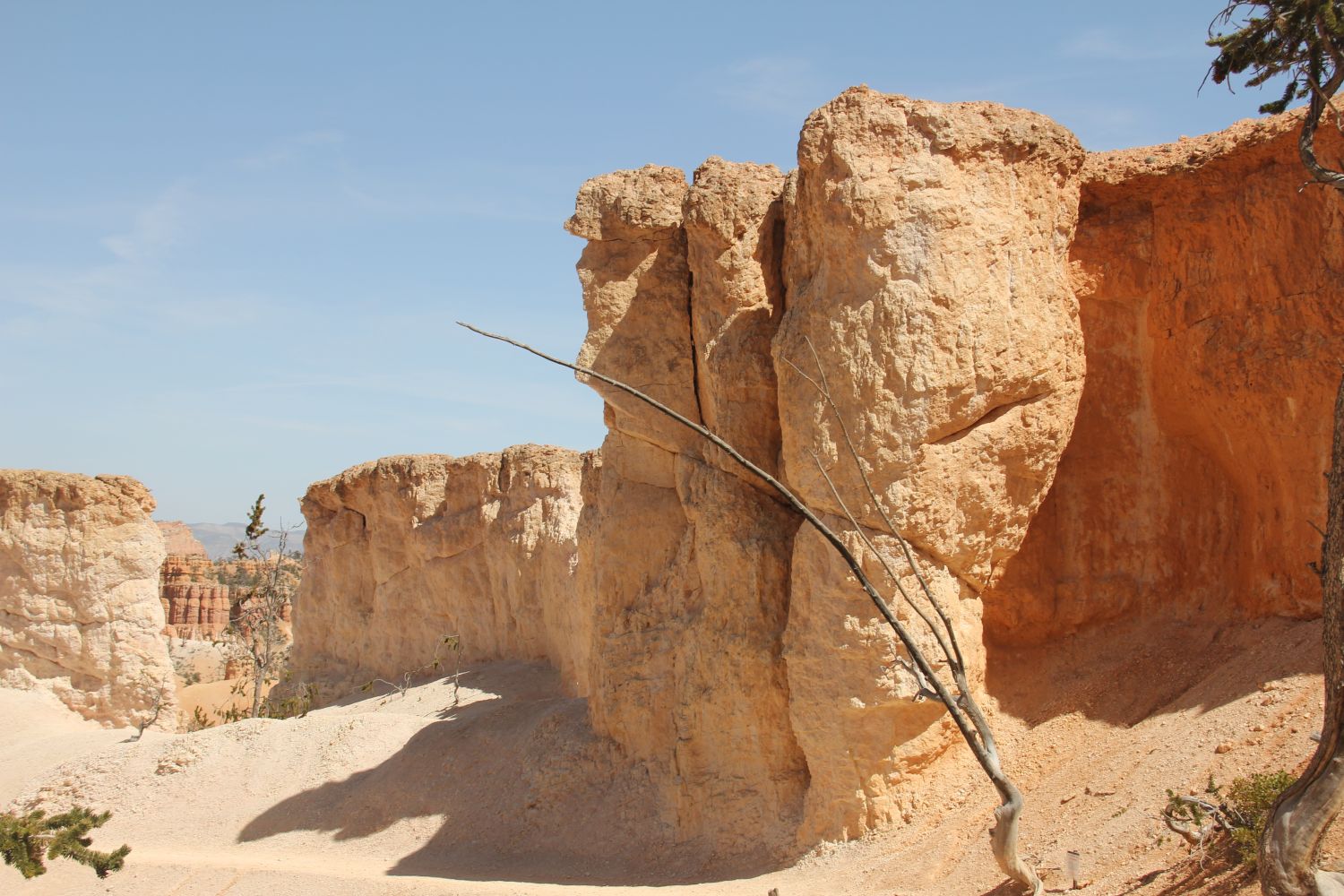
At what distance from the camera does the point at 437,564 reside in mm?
22266

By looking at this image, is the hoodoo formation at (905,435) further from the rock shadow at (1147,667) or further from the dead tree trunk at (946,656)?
the dead tree trunk at (946,656)

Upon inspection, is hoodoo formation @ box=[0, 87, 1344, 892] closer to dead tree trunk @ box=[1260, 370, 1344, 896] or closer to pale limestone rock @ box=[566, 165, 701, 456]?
pale limestone rock @ box=[566, 165, 701, 456]

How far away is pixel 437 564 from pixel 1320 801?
1795cm

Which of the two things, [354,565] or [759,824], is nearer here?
[759,824]

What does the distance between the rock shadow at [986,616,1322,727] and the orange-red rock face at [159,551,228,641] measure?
43444 mm

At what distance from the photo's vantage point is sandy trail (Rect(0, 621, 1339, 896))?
8.48 meters

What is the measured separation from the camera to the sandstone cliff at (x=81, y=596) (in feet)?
60.0

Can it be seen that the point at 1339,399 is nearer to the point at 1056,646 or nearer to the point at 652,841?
the point at 1056,646

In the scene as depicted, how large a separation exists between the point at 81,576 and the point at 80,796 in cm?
413

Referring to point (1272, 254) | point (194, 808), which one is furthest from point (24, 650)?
point (1272, 254)

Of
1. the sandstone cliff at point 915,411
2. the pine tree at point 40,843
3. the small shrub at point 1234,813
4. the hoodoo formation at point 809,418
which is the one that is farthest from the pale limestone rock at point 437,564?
the small shrub at point 1234,813

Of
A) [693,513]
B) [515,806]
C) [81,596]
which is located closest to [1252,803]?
[693,513]

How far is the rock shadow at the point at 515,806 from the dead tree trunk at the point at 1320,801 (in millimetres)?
4983

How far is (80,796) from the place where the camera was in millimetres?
15500
